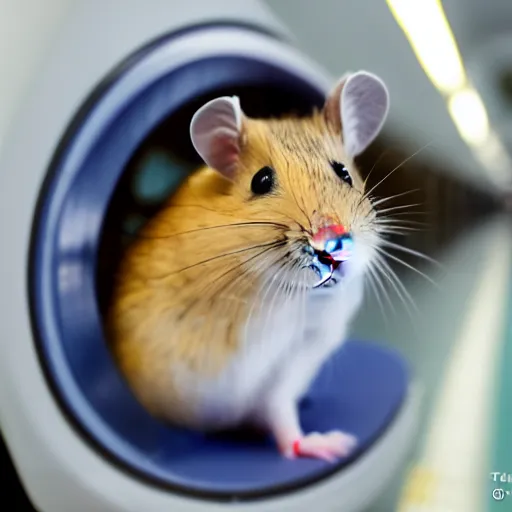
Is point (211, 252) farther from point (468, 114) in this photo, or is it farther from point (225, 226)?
point (468, 114)

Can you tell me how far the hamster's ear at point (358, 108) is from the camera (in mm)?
913

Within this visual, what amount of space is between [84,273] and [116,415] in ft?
0.63

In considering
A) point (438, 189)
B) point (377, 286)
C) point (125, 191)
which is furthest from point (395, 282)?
point (125, 191)

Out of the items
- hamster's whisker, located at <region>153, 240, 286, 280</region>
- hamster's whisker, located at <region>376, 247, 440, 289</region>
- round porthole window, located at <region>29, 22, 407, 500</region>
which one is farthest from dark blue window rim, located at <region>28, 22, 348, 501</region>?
hamster's whisker, located at <region>376, 247, 440, 289</region>

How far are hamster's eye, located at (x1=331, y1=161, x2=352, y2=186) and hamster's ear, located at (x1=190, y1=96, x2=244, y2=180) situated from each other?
12 cm

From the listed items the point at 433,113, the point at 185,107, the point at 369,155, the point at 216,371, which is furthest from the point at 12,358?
A: the point at 433,113

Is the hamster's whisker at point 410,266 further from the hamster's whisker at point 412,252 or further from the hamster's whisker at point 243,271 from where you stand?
the hamster's whisker at point 243,271

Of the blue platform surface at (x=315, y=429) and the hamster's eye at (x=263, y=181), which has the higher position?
the hamster's eye at (x=263, y=181)

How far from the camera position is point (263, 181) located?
0.89m

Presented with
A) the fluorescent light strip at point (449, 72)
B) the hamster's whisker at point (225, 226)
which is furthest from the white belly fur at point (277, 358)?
the fluorescent light strip at point (449, 72)

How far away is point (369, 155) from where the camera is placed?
910 mm

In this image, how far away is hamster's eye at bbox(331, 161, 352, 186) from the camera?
889mm

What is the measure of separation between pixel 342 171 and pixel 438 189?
0.13 meters

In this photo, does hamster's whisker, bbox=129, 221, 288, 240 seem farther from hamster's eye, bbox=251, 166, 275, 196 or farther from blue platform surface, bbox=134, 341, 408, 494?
blue platform surface, bbox=134, 341, 408, 494
